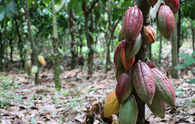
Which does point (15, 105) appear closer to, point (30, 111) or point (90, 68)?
point (30, 111)

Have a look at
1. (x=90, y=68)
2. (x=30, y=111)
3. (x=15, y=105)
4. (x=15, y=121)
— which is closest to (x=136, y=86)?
(x=15, y=121)

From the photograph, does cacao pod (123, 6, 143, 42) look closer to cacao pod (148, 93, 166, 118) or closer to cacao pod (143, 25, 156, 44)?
cacao pod (143, 25, 156, 44)

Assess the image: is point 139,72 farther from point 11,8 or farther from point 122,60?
point 11,8

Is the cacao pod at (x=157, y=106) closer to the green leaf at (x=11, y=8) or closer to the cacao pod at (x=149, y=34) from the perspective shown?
the cacao pod at (x=149, y=34)

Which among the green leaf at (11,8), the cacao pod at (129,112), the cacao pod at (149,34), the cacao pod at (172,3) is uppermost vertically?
the cacao pod at (172,3)

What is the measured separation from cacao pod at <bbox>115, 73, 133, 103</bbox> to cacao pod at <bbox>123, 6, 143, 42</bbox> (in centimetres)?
13

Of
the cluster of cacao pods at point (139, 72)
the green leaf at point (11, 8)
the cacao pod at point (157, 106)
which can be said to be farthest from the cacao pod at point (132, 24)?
the green leaf at point (11, 8)

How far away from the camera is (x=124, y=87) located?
28.3 inches

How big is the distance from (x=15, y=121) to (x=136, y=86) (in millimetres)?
1223

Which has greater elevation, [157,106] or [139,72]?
[139,72]

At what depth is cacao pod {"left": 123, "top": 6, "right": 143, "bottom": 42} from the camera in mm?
642

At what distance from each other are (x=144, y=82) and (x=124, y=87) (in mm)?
68

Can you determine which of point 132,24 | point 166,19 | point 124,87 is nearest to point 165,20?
point 166,19

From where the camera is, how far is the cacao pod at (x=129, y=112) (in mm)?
707
